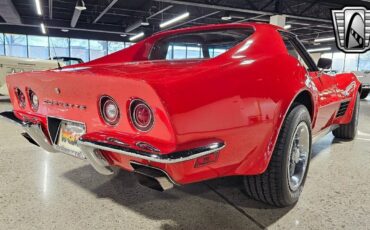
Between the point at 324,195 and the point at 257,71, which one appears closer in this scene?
the point at 257,71

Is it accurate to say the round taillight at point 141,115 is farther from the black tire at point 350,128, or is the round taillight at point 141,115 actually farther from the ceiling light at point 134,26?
the ceiling light at point 134,26

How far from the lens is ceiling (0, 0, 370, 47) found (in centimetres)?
1266

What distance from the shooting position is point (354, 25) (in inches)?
494

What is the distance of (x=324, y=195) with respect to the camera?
7.07 ft

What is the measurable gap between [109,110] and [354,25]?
1373cm

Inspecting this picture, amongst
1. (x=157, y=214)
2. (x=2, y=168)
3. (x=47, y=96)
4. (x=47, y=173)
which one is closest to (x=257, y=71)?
(x=157, y=214)

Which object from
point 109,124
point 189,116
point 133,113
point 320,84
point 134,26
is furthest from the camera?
point 134,26

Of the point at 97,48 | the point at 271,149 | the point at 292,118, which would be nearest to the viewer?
the point at 271,149

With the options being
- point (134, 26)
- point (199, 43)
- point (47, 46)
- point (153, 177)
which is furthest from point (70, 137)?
point (47, 46)

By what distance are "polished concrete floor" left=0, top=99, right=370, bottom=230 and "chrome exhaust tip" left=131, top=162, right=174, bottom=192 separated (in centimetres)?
40

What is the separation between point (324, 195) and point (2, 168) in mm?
2658

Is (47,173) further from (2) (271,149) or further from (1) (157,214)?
(2) (271,149)

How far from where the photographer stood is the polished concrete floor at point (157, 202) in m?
1.75

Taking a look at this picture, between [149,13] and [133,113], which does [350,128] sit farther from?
[149,13]
